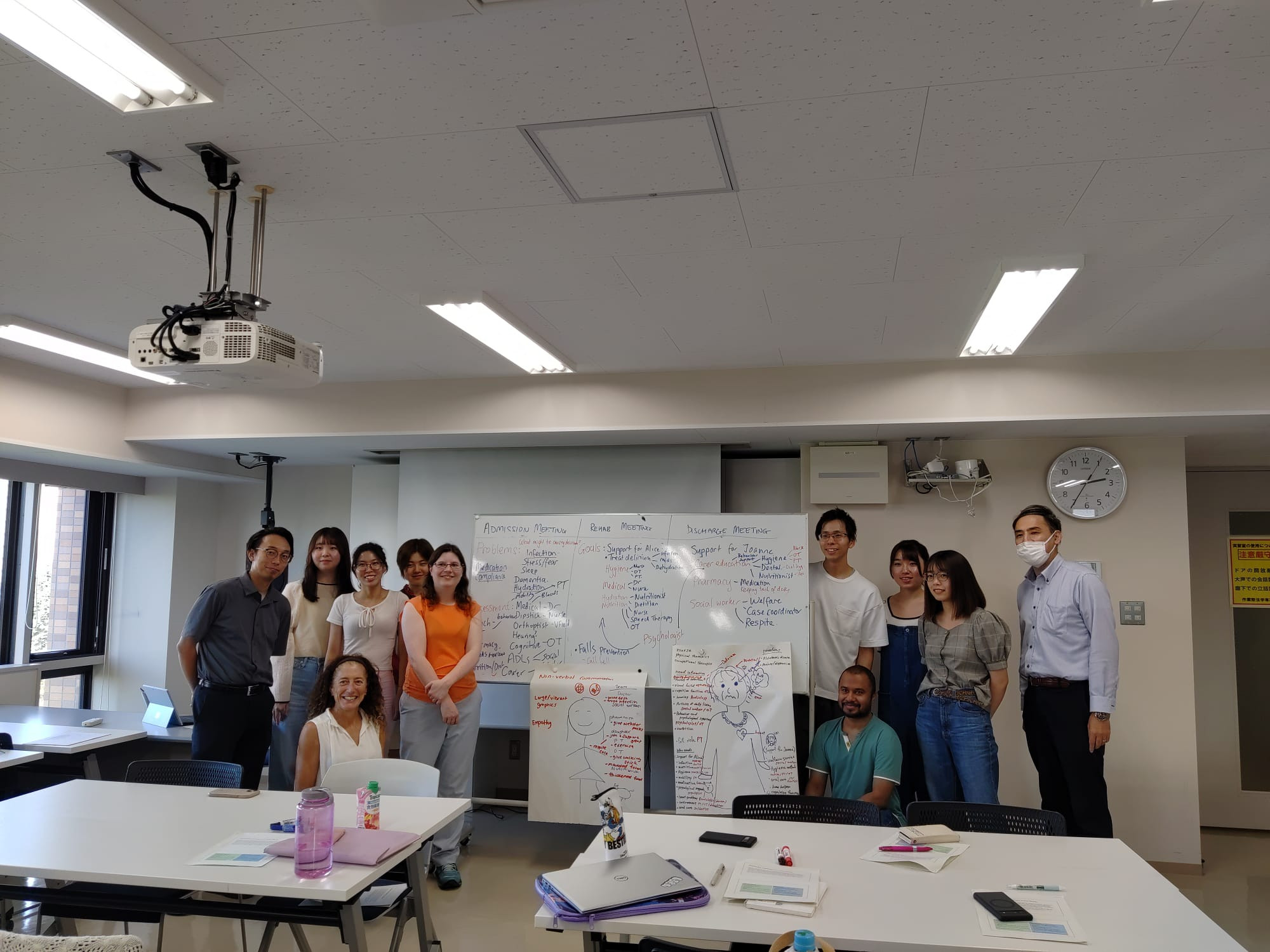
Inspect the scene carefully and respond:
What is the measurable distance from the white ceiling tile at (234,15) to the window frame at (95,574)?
561cm

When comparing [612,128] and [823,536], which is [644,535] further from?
[612,128]

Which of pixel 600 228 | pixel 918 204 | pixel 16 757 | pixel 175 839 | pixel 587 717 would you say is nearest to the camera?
pixel 175 839

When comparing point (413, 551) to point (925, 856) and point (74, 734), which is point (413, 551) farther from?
point (925, 856)

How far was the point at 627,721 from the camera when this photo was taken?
14.9 feet

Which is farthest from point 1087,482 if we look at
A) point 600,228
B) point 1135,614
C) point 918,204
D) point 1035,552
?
point 600,228

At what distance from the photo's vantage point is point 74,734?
4.23 meters

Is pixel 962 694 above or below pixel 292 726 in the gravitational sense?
above

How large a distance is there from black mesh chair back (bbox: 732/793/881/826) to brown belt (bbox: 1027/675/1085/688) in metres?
1.55

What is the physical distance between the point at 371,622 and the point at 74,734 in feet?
4.81

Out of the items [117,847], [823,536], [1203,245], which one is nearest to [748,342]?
[823,536]

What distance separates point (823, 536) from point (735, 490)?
1109 mm

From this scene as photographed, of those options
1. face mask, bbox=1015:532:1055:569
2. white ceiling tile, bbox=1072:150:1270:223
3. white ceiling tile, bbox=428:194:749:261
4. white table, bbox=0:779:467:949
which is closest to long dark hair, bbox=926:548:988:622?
face mask, bbox=1015:532:1055:569

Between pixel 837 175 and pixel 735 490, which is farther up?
pixel 837 175

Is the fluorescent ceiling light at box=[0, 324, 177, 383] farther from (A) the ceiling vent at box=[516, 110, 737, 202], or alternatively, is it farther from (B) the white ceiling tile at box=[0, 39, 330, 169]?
(A) the ceiling vent at box=[516, 110, 737, 202]
